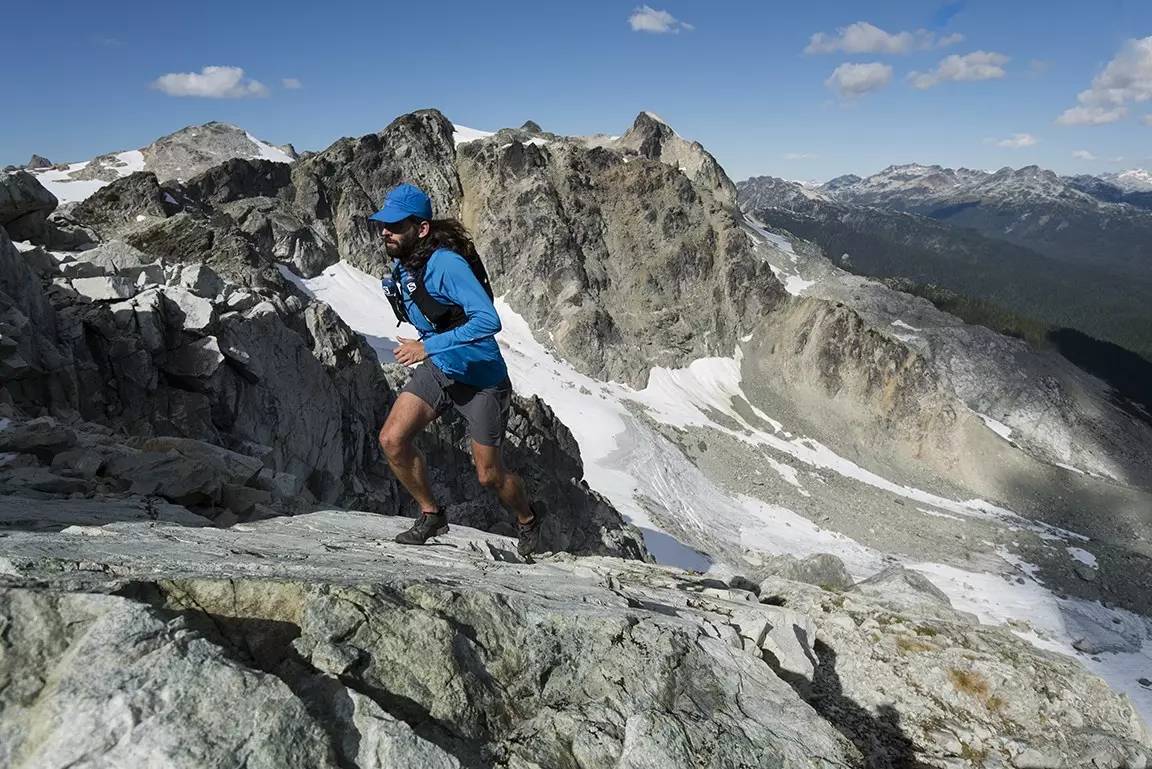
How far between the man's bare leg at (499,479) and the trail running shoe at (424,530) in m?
0.72

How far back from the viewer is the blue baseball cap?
607 cm

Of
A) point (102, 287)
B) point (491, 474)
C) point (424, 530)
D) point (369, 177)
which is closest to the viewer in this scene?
point (491, 474)

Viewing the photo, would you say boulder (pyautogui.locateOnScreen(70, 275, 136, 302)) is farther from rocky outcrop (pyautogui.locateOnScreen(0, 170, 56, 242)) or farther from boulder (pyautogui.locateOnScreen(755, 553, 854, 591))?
boulder (pyautogui.locateOnScreen(755, 553, 854, 591))

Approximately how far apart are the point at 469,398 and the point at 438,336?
82 centimetres

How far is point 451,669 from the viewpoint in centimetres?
394

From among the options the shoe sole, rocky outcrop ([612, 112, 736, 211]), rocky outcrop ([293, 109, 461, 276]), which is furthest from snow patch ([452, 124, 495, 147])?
→ the shoe sole

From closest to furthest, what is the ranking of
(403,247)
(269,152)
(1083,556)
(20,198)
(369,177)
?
(403,247) < (20,198) < (1083,556) < (369,177) < (269,152)

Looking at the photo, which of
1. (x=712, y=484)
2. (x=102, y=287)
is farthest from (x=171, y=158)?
(x=102, y=287)

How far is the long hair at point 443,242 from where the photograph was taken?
20.5 ft

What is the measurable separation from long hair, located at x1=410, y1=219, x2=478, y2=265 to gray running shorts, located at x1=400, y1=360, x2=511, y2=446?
3.53 feet

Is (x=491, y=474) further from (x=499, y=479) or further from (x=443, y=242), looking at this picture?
(x=443, y=242)

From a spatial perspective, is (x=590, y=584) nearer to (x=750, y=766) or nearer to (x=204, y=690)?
(x=750, y=766)

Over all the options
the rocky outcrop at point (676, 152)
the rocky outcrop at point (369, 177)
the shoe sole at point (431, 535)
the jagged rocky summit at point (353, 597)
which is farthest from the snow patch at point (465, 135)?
the shoe sole at point (431, 535)

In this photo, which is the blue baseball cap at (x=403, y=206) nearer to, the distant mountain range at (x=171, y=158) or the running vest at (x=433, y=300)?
the running vest at (x=433, y=300)
